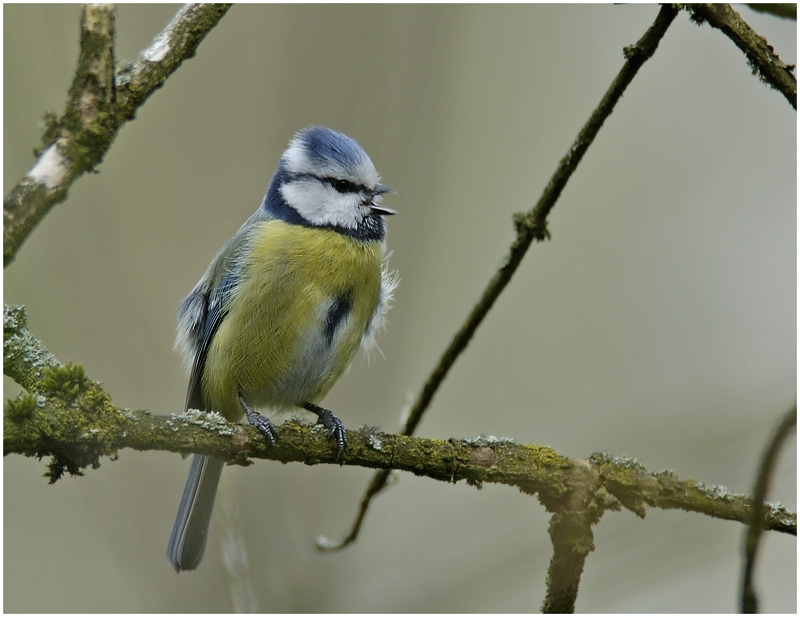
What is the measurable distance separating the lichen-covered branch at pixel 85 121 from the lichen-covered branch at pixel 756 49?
1236 millimetres

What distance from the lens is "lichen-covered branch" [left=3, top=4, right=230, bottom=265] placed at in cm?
120

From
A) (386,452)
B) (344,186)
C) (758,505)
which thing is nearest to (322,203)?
(344,186)

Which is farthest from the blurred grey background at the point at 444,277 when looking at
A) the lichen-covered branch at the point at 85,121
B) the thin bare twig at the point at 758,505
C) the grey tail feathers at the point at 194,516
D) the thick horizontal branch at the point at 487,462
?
the lichen-covered branch at the point at 85,121

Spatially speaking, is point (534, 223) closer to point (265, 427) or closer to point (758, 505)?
point (265, 427)

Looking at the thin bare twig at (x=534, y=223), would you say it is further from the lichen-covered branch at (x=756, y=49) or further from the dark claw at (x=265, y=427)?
the dark claw at (x=265, y=427)

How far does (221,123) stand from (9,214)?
2540 mm

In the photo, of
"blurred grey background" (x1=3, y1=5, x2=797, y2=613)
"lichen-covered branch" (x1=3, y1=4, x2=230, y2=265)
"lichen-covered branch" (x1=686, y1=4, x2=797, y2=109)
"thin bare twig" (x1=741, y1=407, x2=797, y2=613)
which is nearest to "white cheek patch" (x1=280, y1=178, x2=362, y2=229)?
"blurred grey background" (x1=3, y1=5, x2=797, y2=613)

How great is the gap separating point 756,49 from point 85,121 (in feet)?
4.70

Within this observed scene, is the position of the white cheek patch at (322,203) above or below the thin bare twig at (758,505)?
above

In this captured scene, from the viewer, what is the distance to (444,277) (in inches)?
153

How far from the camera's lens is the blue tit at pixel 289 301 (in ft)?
7.86

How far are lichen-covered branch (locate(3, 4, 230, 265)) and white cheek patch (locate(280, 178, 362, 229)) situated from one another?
113 centimetres

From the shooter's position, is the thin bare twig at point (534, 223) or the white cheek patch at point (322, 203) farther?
the white cheek patch at point (322, 203)

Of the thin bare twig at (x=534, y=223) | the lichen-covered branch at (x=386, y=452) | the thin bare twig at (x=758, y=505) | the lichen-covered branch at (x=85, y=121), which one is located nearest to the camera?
the thin bare twig at (x=758, y=505)
